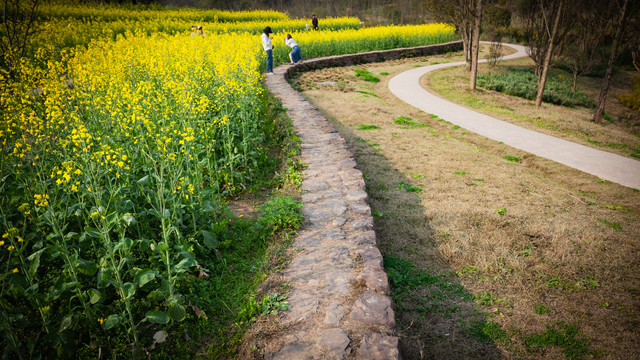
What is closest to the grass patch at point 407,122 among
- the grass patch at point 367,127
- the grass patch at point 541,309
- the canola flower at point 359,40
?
the grass patch at point 367,127

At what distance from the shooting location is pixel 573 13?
38.1 feet

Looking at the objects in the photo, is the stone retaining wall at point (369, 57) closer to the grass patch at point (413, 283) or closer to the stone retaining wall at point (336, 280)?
the stone retaining wall at point (336, 280)

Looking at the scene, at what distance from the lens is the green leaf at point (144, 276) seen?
2.53 m

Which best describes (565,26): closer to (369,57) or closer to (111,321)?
(369,57)

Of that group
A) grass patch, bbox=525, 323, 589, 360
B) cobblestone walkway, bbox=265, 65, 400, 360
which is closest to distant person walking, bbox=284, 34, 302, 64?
cobblestone walkway, bbox=265, 65, 400, 360

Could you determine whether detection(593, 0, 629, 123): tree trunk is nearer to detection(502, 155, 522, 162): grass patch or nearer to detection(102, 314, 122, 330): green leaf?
detection(502, 155, 522, 162): grass patch

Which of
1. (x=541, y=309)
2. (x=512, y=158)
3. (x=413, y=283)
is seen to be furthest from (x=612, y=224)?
(x=413, y=283)

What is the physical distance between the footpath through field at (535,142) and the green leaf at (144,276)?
717cm

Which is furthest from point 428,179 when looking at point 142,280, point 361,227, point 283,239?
point 142,280

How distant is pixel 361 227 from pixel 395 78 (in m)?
13.3

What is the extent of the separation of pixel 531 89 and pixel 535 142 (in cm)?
760

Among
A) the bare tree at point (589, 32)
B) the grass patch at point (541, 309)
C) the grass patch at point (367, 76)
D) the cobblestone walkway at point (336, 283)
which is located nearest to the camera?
the cobblestone walkway at point (336, 283)

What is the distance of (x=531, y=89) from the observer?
13.8 meters

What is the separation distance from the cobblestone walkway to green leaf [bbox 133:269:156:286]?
1.04m
